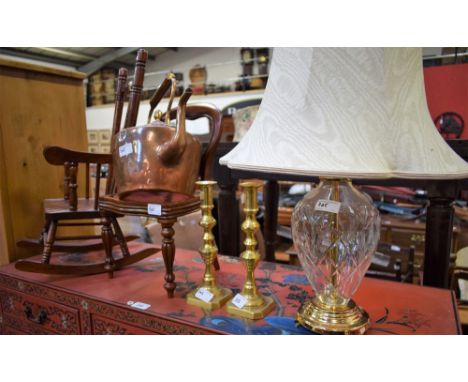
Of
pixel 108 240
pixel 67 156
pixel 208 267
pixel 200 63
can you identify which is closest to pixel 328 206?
pixel 208 267

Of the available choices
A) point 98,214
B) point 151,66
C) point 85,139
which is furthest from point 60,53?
point 98,214

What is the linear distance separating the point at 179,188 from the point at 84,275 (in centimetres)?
51

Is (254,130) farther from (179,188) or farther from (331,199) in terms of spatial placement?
(179,188)

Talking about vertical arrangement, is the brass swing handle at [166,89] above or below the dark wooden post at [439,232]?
above

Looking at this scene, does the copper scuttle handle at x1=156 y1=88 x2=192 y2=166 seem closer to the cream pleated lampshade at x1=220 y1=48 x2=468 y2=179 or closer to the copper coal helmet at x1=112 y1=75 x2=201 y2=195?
the copper coal helmet at x1=112 y1=75 x2=201 y2=195

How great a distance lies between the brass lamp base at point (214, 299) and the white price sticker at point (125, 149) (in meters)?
0.46

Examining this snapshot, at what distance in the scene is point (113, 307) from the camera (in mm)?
1006

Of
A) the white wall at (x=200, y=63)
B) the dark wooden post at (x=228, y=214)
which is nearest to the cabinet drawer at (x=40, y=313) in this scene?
the dark wooden post at (x=228, y=214)

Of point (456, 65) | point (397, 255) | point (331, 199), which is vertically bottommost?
point (397, 255)

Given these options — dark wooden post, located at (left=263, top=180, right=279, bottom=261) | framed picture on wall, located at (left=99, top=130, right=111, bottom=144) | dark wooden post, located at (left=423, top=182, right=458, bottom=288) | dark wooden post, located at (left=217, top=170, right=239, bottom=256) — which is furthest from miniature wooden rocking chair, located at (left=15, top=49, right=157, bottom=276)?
framed picture on wall, located at (left=99, top=130, right=111, bottom=144)

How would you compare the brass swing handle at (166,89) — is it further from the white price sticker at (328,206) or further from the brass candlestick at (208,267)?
the white price sticker at (328,206)

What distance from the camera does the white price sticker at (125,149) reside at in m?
1.01

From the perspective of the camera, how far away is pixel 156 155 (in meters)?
0.98

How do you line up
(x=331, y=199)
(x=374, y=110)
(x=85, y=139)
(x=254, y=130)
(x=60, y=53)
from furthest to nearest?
(x=60, y=53) → (x=85, y=139) → (x=331, y=199) → (x=254, y=130) → (x=374, y=110)
